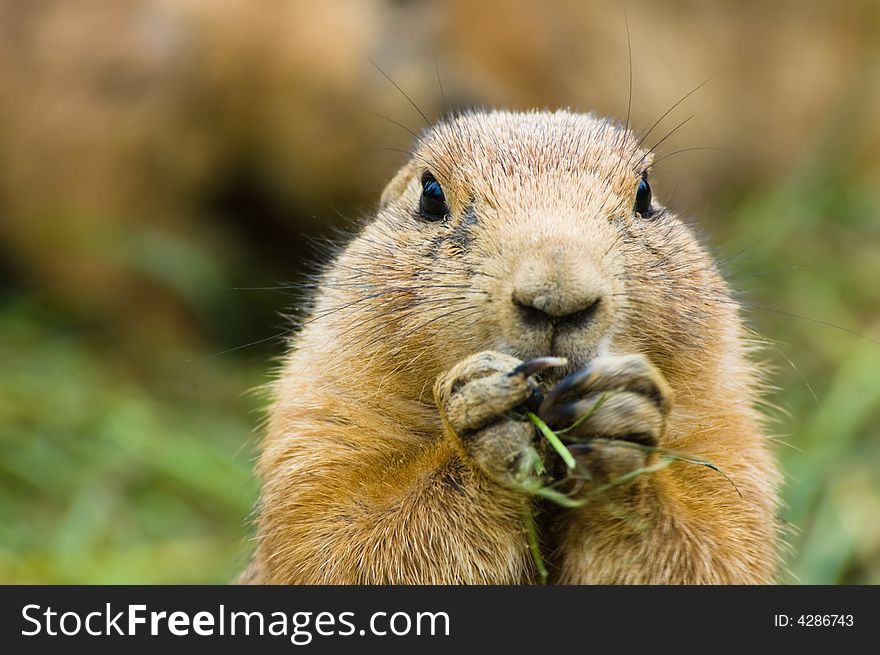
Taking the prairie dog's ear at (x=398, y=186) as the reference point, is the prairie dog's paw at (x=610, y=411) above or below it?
below

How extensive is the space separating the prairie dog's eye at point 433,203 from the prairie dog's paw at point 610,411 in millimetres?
1006

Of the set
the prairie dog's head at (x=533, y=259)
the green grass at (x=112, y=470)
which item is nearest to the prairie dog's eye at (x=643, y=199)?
the prairie dog's head at (x=533, y=259)

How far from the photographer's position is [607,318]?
10.2 ft

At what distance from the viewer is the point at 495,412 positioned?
10.1 ft

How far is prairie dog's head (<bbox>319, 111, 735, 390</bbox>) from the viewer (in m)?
3.07

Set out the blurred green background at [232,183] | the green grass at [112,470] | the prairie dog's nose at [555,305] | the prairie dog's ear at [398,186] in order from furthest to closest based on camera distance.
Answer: the blurred green background at [232,183] → the green grass at [112,470] → the prairie dog's ear at [398,186] → the prairie dog's nose at [555,305]

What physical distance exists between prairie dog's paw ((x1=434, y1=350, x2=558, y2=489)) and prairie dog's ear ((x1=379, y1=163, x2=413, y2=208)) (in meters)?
1.67

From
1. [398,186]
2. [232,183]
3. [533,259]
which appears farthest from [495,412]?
→ [232,183]

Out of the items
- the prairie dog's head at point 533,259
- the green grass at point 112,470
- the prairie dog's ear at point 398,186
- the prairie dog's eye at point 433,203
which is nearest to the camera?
the prairie dog's head at point 533,259

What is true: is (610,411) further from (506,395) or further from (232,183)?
(232,183)

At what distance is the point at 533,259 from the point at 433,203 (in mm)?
913

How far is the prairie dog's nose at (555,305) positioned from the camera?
2957 millimetres

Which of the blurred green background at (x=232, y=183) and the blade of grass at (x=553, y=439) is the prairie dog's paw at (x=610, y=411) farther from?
the blurred green background at (x=232, y=183)

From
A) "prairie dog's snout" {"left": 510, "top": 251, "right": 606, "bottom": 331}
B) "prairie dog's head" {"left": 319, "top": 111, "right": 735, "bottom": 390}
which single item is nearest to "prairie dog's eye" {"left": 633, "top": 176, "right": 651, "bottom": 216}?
"prairie dog's head" {"left": 319, "top": 111, "right": 735, "bottom": 390}
